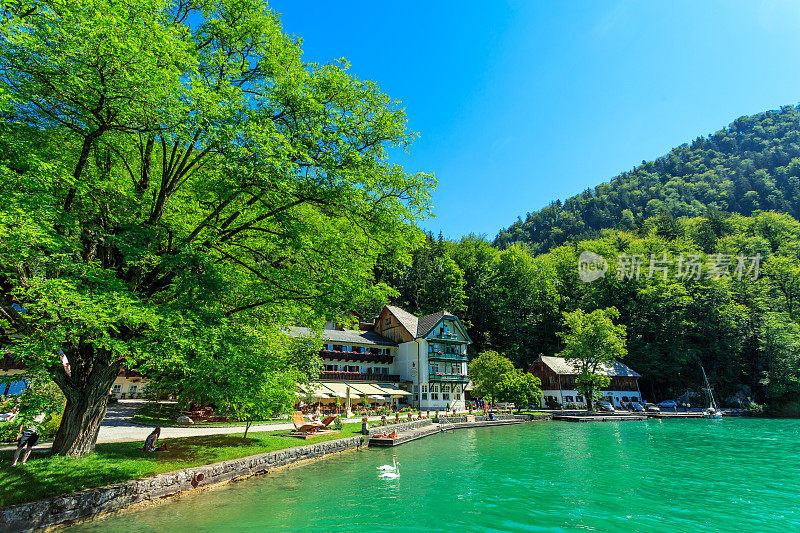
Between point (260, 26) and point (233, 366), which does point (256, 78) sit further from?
point (233, 366)

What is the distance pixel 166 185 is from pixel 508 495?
15017 mm

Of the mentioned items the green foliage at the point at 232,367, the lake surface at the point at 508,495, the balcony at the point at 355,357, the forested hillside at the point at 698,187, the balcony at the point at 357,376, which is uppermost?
the forested hillside at the point at 698,187

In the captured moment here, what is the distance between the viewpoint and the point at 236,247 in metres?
13.4

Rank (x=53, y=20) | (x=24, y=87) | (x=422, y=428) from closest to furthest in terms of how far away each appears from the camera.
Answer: (x=53, y=20) < (x=24, y=87) < (x=422, y=428)

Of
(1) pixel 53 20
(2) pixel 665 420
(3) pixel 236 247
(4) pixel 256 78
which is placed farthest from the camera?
(2) pixel 665 420

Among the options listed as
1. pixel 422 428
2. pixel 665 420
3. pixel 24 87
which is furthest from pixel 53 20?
pixel 665 420

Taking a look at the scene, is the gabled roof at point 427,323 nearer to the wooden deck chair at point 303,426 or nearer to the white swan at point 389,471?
the wooden deck chair at point 303,426

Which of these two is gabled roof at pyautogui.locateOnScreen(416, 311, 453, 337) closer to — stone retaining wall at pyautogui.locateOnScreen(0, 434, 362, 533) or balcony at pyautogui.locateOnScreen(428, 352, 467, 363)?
balcony at pyautogui.locateOnScreen(428, 352, 467, 363)

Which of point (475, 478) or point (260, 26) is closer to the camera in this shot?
point (260, 26)

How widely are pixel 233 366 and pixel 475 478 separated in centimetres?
1027

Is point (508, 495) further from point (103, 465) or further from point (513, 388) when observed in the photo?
point (513, 388)

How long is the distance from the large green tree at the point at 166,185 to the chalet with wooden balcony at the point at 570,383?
53.8 metres

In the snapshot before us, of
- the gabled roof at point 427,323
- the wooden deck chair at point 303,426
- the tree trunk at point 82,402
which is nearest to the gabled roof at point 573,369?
the gabled roof at point 427,323

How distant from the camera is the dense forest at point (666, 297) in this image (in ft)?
193
